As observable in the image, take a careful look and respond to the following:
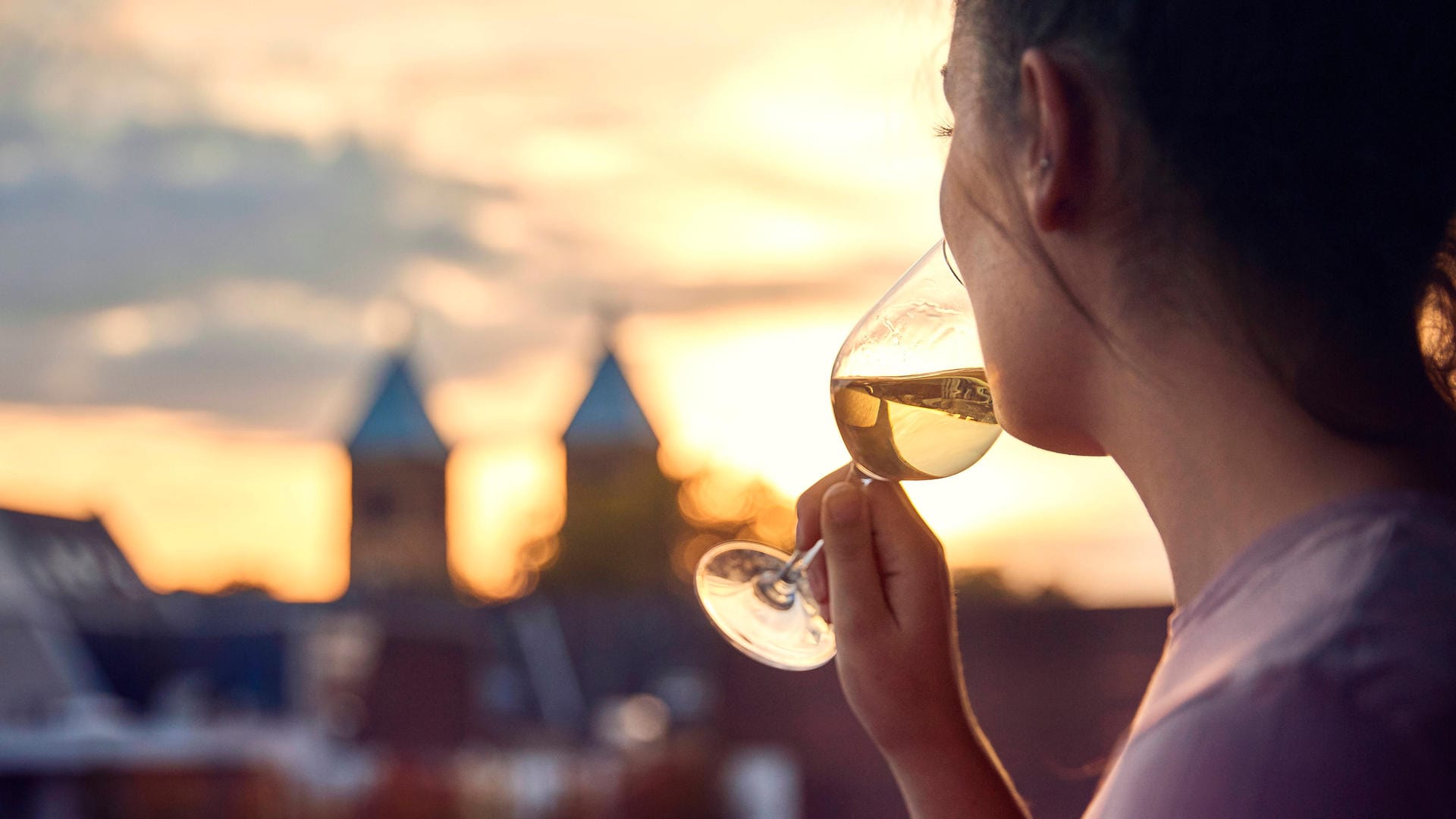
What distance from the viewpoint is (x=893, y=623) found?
1348 mm

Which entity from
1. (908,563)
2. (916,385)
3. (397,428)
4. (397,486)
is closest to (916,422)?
(916,385)

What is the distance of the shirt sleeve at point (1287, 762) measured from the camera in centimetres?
61

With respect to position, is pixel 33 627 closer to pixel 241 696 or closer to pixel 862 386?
pixel 241 696

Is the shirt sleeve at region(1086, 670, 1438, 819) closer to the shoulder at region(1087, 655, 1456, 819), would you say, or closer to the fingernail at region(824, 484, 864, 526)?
the shoulder at region(1087, 655, 1456, 819)

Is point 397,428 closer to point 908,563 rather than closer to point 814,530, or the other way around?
point 814,530

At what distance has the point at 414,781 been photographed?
85.7ft

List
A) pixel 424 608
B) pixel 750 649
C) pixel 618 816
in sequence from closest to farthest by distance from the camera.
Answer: pixel 750 649
pixel 618 816
pixel 424 608

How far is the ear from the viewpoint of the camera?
→ 2.77ft

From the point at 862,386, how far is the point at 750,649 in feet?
1.44

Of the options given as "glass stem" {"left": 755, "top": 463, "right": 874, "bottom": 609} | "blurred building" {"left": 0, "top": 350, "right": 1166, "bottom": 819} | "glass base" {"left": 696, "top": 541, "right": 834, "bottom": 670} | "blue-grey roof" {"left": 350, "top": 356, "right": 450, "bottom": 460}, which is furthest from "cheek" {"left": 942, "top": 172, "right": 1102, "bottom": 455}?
"blue-grey roof" {"left": 350, "top": 356, "right": 450, "bottom": 460}

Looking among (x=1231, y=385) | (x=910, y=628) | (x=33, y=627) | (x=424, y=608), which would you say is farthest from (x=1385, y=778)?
(x=33, y=627)

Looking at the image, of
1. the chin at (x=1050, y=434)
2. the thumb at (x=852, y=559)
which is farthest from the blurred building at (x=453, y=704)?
the chin at (x=1050, y=434)

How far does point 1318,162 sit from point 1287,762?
0.35m

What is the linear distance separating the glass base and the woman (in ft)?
2.57
